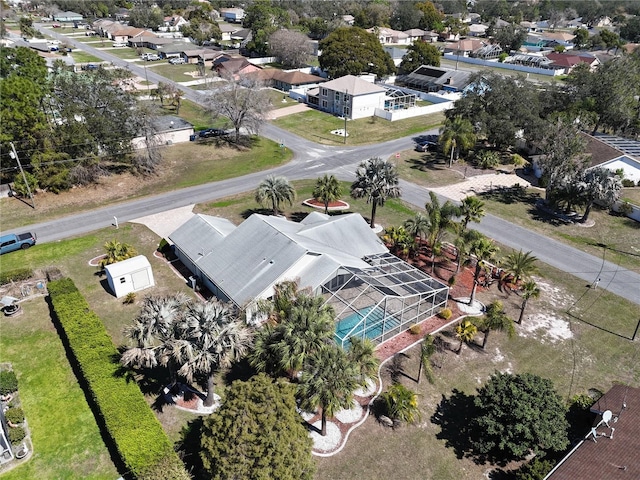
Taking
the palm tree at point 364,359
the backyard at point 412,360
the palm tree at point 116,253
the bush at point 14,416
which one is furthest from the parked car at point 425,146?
the bush at point 14,416

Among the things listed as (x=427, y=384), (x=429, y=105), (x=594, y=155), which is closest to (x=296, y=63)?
(x=429, y=105)

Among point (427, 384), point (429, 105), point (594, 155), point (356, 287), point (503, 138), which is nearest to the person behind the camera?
point (427, 384)

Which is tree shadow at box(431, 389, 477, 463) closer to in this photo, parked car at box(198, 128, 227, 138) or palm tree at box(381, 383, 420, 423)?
palm tree at box(381, 383, 420, 423)

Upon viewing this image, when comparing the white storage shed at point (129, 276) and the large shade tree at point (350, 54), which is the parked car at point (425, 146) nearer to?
the large shade tree at point (350, 54)

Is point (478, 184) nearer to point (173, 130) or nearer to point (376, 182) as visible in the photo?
point (376, 182)

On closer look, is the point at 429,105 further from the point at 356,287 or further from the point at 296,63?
the point at 356,287

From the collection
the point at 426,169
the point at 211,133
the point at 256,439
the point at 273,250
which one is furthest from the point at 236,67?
the point at 256,439
